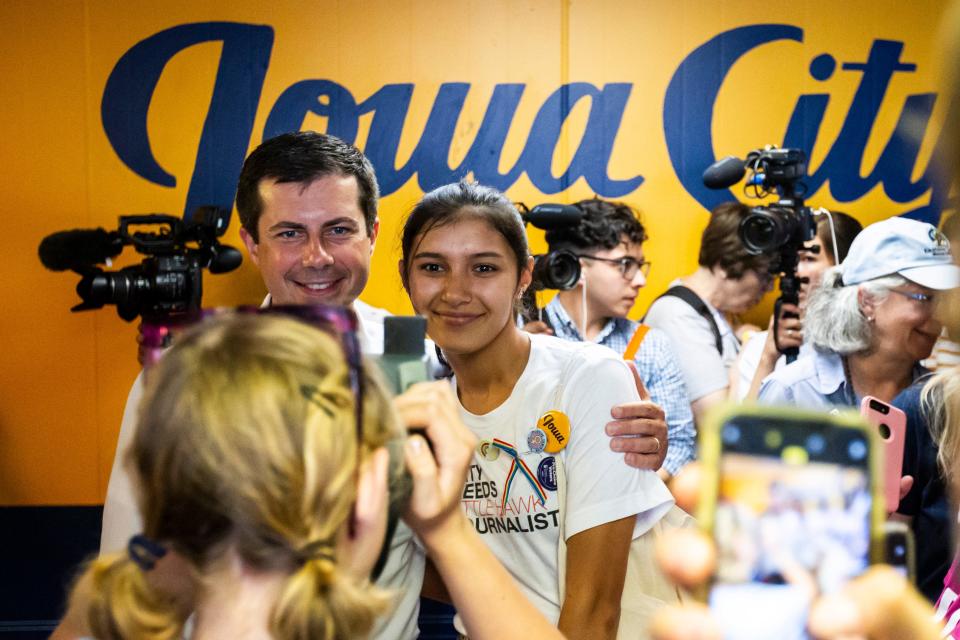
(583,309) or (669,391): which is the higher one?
(583,309)

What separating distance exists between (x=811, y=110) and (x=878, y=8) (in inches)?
16.2

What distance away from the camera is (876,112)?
10.1ft

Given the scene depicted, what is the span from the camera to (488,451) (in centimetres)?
125

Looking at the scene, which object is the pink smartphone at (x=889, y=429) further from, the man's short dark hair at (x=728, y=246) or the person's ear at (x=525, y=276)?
the man's short dark hair at (x=728, y=246)

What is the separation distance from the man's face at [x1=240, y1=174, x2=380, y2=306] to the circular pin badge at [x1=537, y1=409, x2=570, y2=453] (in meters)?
0.42

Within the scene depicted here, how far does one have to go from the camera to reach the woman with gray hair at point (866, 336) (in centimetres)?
164

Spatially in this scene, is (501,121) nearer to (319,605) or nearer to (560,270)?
(560,270)

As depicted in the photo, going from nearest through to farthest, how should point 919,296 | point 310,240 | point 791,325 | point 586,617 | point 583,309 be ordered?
point 586,617 < point 310,240 < point 919,296 < point 791,325 < point 583,309

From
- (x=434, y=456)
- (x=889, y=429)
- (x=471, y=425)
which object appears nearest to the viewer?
(x=434, y=456)

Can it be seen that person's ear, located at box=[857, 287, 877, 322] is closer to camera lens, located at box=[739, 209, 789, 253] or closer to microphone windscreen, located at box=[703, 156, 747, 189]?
camera lens, located at box=[739, 209, 789, 253]

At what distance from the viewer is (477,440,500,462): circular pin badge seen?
1.24 meters

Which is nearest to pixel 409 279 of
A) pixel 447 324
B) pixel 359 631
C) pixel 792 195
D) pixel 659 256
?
pixel 447 324

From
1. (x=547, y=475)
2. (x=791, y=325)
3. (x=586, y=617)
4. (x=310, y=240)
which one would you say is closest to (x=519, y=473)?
(x=547, y=475)

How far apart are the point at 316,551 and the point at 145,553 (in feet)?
0.41
